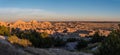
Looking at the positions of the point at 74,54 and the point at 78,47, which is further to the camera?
the point at 78,47

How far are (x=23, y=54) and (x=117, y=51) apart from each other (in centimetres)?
835

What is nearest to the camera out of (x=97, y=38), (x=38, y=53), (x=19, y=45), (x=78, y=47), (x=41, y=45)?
(x=38, y=53)

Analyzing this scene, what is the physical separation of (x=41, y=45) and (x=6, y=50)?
2032cm

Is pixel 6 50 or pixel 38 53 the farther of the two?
pixel 38 53

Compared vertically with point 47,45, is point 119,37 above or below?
above

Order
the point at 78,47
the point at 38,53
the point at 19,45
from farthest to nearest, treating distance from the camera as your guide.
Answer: the point at 78,47
the point at 19,45
the point at 38,53

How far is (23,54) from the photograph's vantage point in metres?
25.2

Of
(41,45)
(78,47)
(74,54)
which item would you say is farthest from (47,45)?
(74,54)

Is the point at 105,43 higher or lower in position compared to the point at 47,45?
higher

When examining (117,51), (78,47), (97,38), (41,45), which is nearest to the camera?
(117,51)

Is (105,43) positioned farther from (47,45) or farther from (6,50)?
(47,45)

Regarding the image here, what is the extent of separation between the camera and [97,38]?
65.5 meters

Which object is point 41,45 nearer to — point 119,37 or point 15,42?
point 15,42

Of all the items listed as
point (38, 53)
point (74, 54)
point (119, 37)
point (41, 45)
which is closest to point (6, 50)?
point (38, 53)
